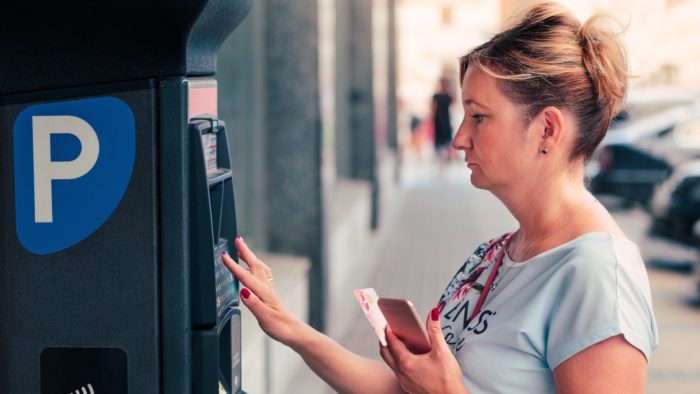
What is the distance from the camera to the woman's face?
2.13 meters

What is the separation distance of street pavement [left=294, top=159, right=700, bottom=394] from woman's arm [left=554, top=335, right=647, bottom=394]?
13.8 ft

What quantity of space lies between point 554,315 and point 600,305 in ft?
0.33

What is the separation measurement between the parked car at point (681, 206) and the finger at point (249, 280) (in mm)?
7346

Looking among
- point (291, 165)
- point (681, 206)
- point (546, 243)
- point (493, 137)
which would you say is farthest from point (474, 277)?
point (681, 206)

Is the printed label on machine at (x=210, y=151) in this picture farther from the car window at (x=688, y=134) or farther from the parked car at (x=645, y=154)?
the car window at (x=688, y=134)

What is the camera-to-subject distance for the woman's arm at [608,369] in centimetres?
191

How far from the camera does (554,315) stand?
2.01 m

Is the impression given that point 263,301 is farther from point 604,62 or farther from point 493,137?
point 604,62

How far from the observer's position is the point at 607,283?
197cm

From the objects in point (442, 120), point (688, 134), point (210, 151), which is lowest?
point (210, 151)

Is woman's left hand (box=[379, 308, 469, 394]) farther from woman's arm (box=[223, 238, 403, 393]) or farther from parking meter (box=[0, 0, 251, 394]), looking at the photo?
parking meter (box=[0, 0, 251, 394])

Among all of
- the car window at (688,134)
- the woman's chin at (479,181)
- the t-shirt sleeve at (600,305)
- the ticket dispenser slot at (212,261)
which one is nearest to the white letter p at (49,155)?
the ticket dispenser slot at (212,261)

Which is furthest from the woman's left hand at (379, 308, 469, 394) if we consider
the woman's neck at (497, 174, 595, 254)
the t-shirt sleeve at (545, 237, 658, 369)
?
the woman's neck at (497, 174, 595, 254)

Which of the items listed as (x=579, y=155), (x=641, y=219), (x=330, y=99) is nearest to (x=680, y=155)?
(x=641, y=219)
